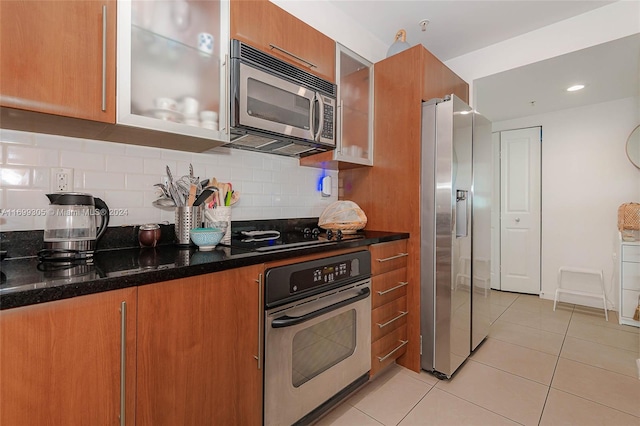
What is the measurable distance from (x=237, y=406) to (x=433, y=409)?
1.16m


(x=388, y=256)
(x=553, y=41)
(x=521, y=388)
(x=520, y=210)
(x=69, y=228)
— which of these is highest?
(x=553, y=41)

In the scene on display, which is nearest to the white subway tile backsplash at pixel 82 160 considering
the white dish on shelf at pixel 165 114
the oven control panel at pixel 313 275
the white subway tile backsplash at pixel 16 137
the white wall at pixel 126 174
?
the white wall at pixel 126 174

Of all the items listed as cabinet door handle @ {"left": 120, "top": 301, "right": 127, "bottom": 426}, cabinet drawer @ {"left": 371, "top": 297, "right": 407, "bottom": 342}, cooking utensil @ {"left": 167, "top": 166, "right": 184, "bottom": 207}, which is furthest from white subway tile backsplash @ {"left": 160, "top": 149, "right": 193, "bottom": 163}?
cabinet drawer @ {"left": 371, "top": 297, "right": 407, "bottom": 342}

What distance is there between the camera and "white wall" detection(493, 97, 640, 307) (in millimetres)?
3281

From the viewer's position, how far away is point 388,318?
6.19ft

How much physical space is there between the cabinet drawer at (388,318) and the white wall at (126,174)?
0.91 m

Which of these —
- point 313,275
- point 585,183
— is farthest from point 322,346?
point 585,183

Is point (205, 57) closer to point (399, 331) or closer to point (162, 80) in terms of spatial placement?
point (162, 80)

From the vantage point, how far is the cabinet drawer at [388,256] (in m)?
1.77

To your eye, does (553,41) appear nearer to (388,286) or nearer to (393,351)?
(388,286)

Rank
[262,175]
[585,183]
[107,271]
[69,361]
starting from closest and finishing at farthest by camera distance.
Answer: [69,361]
[107,271]
[262,175]
[585,183]

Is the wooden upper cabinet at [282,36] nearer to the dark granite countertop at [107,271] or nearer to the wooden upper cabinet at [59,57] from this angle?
the wooden upper cabinet at [59,57]

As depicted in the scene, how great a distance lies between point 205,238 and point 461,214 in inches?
66.9

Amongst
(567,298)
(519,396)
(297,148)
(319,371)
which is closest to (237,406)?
(319,371)
